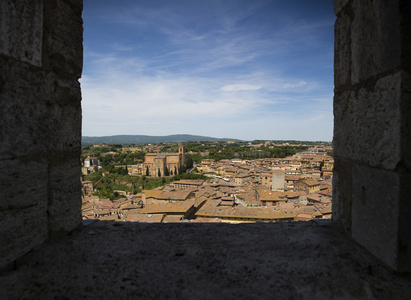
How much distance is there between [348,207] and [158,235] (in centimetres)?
128

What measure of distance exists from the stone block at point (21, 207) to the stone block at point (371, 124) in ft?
6.24

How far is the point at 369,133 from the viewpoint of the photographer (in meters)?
1.39

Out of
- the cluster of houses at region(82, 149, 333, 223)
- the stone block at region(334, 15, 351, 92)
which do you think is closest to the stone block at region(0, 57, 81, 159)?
the stone block at region(334, 15, 351, 92)

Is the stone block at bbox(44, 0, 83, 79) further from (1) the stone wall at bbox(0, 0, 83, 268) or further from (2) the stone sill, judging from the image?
(2) the stone sill

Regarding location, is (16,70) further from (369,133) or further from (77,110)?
(369,133)

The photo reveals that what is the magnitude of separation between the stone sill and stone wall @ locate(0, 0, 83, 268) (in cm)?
18

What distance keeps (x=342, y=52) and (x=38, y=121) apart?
6.59 ft

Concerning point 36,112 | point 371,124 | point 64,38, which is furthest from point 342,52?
point 36,112

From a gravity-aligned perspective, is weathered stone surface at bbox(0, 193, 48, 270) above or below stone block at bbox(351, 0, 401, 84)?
below

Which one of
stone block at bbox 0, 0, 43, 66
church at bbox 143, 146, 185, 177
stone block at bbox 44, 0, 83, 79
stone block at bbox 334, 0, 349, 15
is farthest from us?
church at bbox 143, 146, 185, 177

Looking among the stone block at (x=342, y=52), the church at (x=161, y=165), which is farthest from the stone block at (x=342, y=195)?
the church at (x=161, y=165)

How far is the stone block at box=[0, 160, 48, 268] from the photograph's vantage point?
128cm

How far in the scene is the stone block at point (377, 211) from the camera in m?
1.19

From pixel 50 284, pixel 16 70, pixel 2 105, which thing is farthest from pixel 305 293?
pixel 16 70
